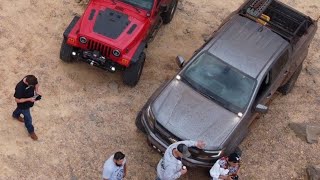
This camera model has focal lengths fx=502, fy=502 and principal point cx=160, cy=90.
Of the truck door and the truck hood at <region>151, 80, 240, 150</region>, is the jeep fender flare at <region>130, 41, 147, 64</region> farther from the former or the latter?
the truck door

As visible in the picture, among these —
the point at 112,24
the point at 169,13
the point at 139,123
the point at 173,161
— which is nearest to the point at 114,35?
the point at 112,24

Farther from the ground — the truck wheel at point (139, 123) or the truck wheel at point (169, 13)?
the truck wheel at point (169, 13)

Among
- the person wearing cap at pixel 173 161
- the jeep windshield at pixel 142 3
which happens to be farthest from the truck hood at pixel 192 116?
the jeep windshield at pixel 142 3

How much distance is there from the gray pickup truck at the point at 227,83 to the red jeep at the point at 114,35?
45.5 inches

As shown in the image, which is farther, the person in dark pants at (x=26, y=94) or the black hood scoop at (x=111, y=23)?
the black hood scoop at (x=111, y=23)

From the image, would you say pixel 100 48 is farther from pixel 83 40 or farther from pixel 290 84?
pixel 290 84

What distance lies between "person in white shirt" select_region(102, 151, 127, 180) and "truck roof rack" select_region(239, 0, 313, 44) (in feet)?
15.4

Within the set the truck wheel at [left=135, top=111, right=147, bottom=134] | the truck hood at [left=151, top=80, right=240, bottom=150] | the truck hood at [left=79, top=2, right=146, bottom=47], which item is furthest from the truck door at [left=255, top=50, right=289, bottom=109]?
the truck hood at [left=79, top=2, right=146, bottom=47]

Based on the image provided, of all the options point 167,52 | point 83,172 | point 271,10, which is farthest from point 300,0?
point 83,172

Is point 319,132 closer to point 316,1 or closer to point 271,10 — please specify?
point 271,10

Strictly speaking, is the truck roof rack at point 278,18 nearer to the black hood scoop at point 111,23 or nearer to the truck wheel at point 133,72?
the truck wheel at point 133,72

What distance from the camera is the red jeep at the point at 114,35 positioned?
1001 cm

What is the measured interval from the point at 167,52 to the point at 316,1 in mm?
5290

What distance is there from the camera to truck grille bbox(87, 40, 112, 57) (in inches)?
393
